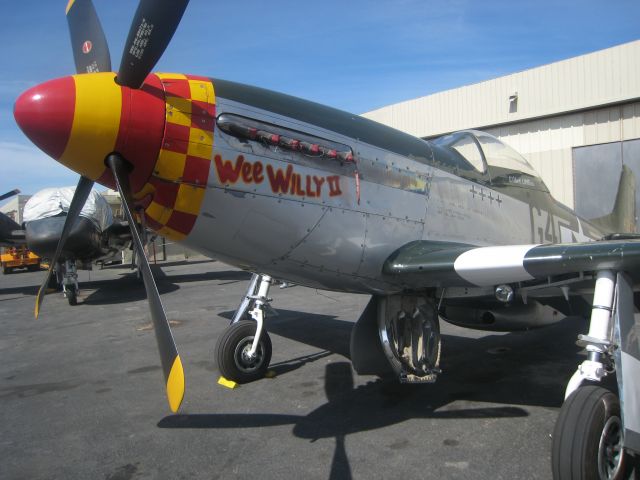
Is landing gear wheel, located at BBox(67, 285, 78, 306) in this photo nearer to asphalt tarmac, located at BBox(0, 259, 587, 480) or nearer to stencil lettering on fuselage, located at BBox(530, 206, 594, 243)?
asphalt tarmac, located at BBox(0, 259, 587, 480)

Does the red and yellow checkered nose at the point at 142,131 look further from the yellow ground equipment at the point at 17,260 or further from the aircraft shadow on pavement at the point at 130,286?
the yellow ground equipment at the point at 17,260

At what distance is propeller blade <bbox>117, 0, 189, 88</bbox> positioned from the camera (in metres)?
2.64

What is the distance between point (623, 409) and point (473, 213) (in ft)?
6.95

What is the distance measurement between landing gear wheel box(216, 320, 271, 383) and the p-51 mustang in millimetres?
1262

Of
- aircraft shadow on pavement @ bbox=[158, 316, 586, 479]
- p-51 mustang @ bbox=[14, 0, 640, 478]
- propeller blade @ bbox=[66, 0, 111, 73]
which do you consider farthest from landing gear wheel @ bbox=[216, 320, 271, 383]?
propeller blade @ bbox=[66, 0, 111, 73]

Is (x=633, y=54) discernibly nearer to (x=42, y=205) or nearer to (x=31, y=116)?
(x=31, y=116)

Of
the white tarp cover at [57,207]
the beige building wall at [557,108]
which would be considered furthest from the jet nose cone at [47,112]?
the beige building wall at [557,108]

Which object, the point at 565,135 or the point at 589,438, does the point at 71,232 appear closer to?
the point at 589,438

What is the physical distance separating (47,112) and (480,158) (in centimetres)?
371

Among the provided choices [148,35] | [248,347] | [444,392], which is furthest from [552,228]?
[148,35]

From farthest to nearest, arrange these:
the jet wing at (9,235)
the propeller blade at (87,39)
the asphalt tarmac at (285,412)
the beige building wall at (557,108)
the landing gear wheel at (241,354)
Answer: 1. the jet wing at (9,235)
2. the beige building wall at (557,108)
3. the landing gear wheel at (241,354)
4. the propeller blade at (87,39)
5. the asphalt tarmac at (285,412)

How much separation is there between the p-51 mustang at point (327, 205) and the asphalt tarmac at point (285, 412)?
502mm

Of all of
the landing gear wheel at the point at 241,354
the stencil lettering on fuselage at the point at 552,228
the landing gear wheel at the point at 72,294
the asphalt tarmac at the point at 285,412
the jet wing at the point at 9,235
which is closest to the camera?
the asphalt tarmac at the point at 285,412

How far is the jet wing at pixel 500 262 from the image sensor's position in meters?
3.00
